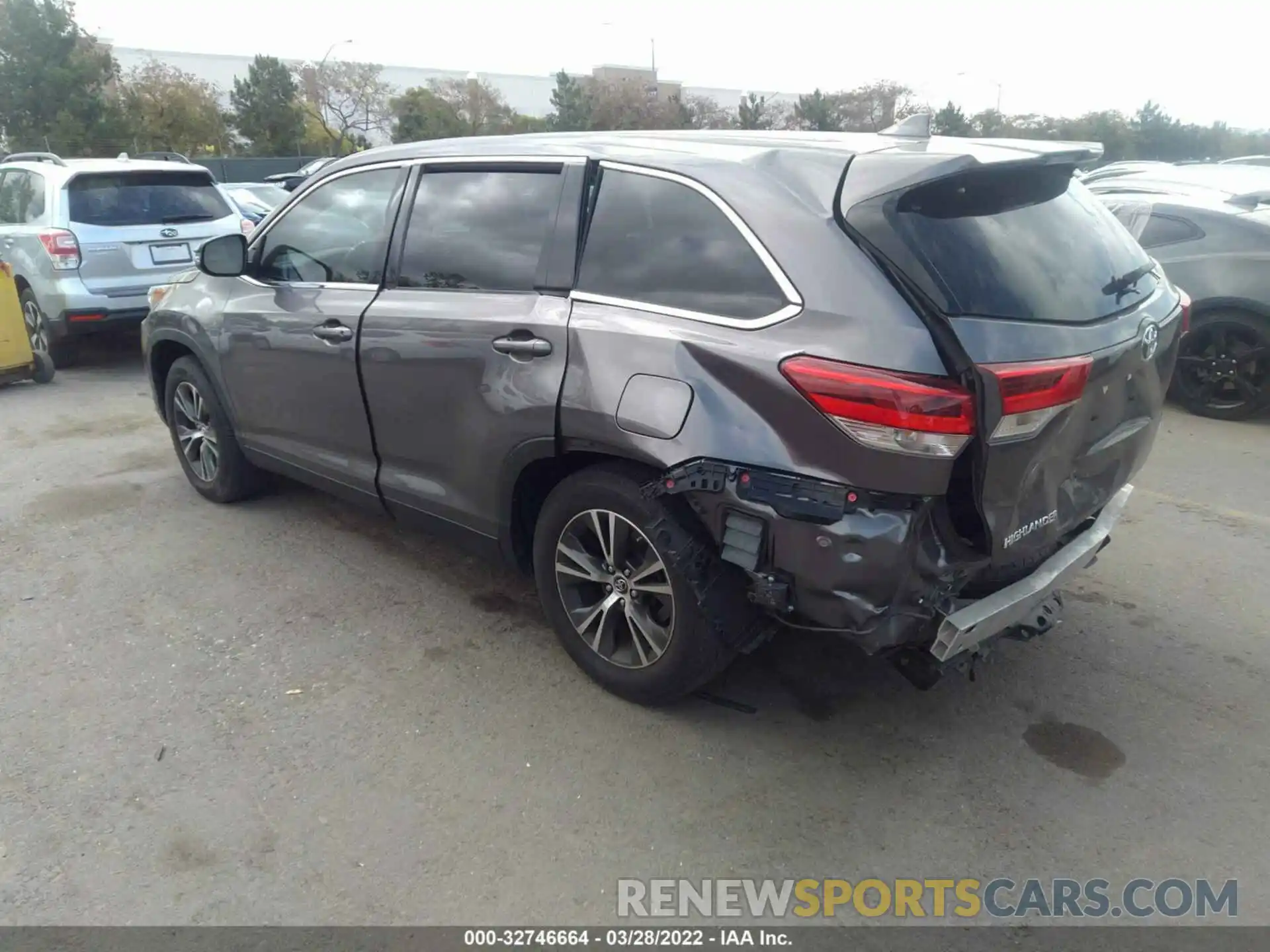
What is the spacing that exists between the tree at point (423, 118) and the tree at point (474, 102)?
1294mm

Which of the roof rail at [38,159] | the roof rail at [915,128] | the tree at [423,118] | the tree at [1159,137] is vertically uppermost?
the tree at [423,118]

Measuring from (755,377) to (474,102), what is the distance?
5786 centimetres

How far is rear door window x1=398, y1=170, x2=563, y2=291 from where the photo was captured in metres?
3.38

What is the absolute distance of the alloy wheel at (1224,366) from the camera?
6656 mm

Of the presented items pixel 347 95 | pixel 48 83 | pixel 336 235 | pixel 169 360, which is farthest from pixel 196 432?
pixel 347 95

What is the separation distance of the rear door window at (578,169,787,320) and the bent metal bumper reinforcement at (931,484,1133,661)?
3.42ft

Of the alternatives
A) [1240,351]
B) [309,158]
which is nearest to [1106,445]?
[1240,351]

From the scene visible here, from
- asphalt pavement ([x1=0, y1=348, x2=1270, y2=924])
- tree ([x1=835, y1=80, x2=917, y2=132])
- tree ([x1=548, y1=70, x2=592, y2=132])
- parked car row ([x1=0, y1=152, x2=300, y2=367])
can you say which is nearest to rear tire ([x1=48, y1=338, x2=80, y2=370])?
parked car row ([x1=0, y1=152, x2=300, y2=367])

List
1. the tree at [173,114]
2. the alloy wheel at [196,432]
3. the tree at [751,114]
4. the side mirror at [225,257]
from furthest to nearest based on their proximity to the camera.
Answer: the tree at [751,114] → the tree at [173,114] → the alloy wheel at [196,432] → the side mirror at [225,257]

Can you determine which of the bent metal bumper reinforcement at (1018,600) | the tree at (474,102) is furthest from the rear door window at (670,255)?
the tree at (474,102)

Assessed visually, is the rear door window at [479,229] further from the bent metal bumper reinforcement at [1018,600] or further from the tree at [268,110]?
the tree at [268,110]

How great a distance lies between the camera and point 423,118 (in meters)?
45.8

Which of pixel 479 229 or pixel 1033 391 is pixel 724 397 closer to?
pixel 1033 391

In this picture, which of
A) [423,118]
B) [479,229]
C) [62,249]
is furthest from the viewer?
[423,118]
